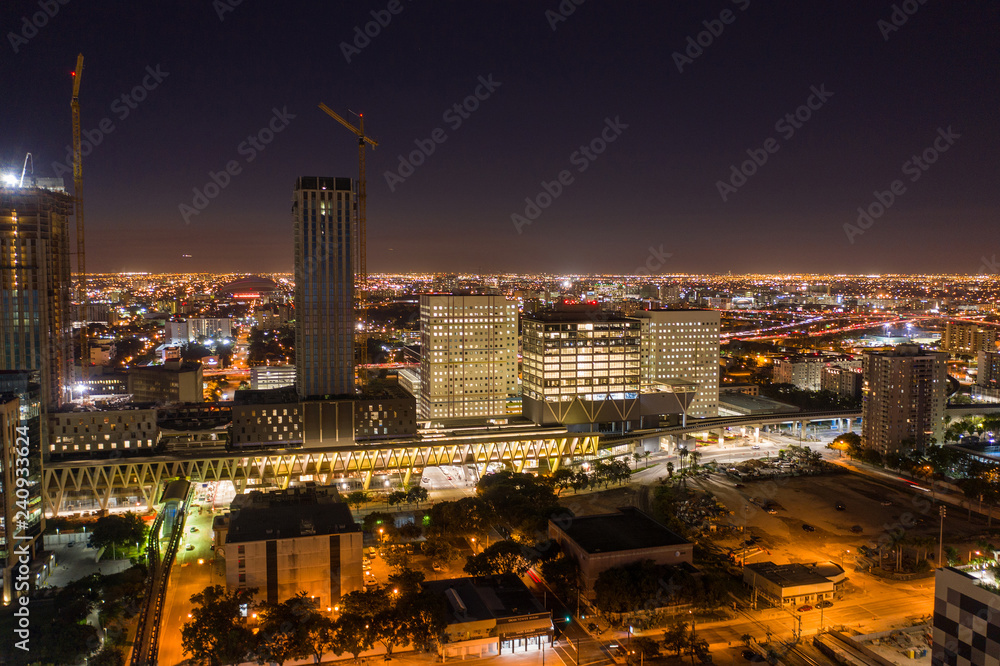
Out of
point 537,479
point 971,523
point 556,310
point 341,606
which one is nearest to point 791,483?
point 971,523

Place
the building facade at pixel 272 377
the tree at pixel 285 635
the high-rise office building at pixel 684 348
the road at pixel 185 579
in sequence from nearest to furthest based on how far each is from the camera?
the tree at pixel 285 635 → the road at pixel 185 579 → the high-rise office building at pixel 684 348 → the building facade at pixel 272 377

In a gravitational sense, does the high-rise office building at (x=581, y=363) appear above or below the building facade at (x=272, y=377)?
above

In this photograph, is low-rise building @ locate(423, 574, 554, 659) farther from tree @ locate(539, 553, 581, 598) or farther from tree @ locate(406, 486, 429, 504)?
tree @ locate(406, 486, 429, 504)

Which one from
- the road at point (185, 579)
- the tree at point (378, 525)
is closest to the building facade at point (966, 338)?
the tree at point (378, 525)

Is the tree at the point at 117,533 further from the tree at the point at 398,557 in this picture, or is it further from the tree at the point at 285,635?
the tree at the point at 398,557

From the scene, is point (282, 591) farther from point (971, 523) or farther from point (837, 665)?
point (971, 523)
